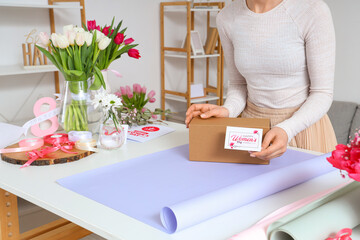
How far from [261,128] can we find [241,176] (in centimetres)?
15

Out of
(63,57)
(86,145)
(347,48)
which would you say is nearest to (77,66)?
(63,57)

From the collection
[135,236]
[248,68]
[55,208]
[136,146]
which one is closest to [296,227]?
[135,236]

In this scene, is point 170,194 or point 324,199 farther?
point 170,194

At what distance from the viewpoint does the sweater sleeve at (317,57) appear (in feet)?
4.57

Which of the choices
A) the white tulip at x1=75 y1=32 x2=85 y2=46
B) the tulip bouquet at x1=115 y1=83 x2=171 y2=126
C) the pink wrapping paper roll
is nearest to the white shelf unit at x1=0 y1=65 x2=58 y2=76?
the tulip bouquet at x1=115 y1=83 x2=171 y2=126

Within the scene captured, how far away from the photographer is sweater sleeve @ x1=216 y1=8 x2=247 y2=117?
5.34ft

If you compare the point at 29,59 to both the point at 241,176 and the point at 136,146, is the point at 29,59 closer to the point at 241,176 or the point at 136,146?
the point at 136,146

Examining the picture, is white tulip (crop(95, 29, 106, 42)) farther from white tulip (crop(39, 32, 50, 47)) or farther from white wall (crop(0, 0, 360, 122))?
white wall (crop(0, 0, 360, 122))

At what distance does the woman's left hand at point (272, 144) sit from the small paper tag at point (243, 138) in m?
0.02

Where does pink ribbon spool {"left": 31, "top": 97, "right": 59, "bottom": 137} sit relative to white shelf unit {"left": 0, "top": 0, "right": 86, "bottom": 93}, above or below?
below

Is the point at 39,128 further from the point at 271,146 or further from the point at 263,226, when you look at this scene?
the point at 263,226

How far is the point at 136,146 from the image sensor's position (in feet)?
4.87

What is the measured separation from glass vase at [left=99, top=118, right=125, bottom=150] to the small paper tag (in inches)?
15.7

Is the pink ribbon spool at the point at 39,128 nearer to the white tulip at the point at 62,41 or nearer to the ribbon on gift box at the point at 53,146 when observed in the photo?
the ribbon on gift box at the point at 53,146
